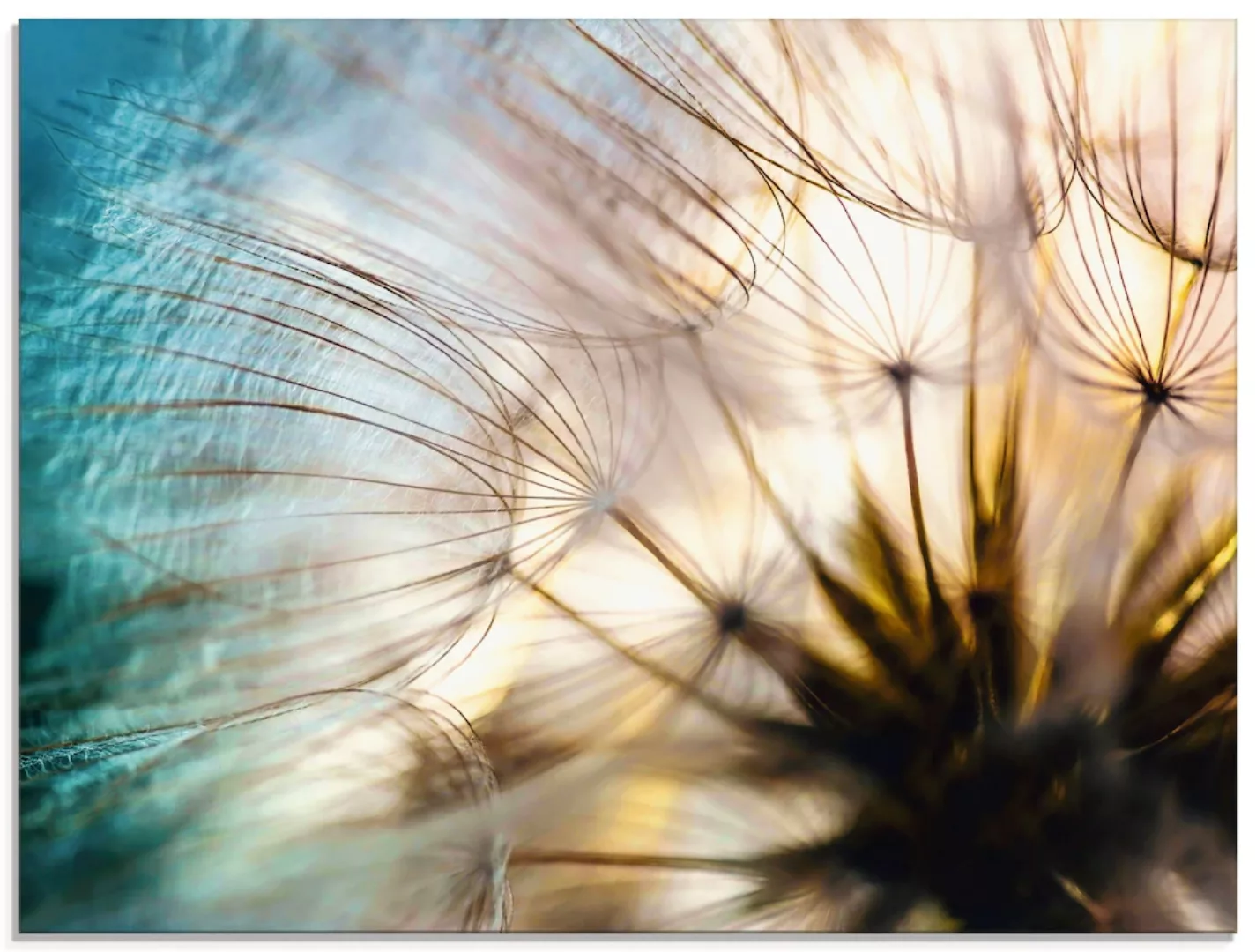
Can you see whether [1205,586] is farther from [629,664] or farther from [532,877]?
[532,877]

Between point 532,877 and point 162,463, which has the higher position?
point 162,463

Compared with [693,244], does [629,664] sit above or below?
below

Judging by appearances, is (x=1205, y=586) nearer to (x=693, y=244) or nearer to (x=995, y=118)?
(x=995, y=118)

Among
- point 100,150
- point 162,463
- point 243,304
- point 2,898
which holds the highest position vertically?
point 100,150
